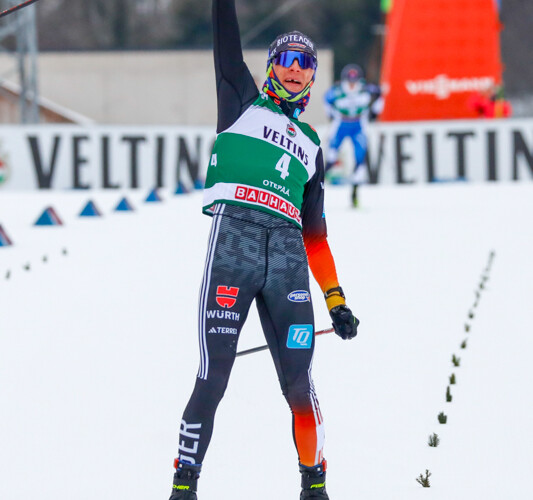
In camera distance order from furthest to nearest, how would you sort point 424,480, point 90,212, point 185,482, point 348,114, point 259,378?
point 348,114, point 90,212, point 259,378, point 424,480, point 185,482

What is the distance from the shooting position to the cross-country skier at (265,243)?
4.16 meters

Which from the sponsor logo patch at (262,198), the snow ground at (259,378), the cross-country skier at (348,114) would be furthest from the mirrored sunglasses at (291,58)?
the cross-country skier at (348,114)

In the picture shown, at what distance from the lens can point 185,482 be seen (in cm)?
414

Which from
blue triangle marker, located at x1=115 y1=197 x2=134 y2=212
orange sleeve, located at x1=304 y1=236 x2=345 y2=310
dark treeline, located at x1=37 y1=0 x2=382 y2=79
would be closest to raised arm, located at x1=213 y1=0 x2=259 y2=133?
orange sleeve, located at x1=304 y1=236 x2=345 y2=310

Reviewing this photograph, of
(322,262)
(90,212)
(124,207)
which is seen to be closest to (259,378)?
(322,262)

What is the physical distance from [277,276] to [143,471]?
129 centimetres

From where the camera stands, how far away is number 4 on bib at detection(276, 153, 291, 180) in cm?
430

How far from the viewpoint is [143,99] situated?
38.4 m

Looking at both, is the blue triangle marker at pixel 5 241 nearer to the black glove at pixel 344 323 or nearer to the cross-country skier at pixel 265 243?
the cross-country skier at pixel 265 243

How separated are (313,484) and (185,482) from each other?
0.50m

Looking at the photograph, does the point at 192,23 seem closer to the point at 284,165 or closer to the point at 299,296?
the point at 284,165

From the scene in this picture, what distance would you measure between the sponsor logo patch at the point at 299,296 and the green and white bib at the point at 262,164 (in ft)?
0.94

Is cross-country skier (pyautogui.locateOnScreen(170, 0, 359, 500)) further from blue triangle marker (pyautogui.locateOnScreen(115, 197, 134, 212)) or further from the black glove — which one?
blue triangle marker (pyautogui.locateOnScreen(115, 197, 134, 212))

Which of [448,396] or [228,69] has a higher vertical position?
[228,69]
